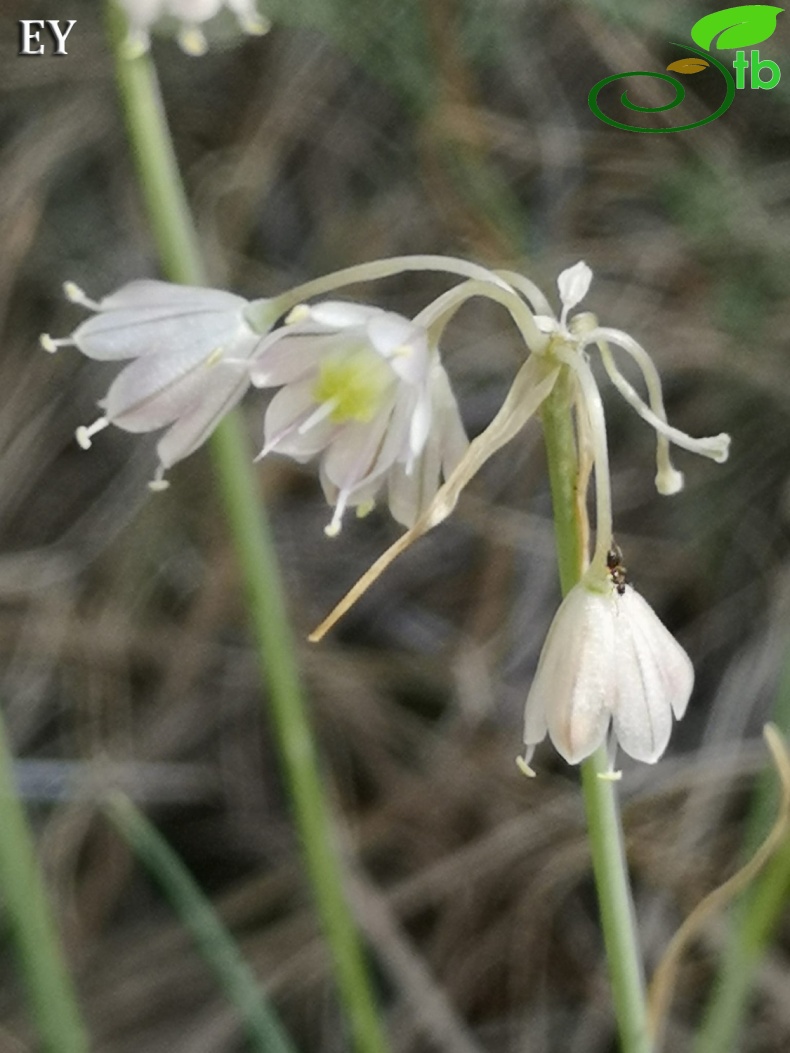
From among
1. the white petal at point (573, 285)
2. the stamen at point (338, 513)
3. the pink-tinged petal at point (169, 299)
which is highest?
the pink-tinged petal at point (169, 299)

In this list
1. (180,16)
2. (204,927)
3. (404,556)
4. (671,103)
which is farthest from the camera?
(404,556)

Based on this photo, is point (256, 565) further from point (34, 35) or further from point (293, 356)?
point (34, 35)

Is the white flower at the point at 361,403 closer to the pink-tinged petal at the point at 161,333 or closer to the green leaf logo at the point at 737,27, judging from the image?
the pink-tinged petal at the point at 161,333

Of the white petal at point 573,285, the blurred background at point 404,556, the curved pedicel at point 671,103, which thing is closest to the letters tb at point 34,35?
the blurred background at point 404,556

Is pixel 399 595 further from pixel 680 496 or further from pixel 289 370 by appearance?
pixel 289 370

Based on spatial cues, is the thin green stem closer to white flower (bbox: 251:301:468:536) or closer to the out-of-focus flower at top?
white flower (bbox: 251:301:468:536)

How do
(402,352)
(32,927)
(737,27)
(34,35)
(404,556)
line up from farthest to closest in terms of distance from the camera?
1. (404,556)
2. (34,35)
3. (737,27)
4. (32,927)
5. (402,352)

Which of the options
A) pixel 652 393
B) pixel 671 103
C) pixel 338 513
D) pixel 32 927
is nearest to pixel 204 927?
pixel 32 927
